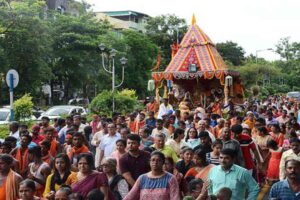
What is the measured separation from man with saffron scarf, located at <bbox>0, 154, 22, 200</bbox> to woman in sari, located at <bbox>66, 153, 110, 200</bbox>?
62 cm

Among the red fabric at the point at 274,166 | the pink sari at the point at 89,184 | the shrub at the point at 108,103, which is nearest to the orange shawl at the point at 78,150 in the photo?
the pink sari at the point at 89,184

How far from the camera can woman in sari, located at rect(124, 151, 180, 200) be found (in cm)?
496

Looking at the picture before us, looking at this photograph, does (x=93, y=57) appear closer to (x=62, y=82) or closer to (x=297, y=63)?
(x=62, y=82)

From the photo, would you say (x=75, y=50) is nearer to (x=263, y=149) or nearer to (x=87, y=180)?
(x=263, y=149)

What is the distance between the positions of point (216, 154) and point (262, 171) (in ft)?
4.89

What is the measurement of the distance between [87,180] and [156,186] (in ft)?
2.88

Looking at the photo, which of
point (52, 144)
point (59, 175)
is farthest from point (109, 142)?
point (59, 175)

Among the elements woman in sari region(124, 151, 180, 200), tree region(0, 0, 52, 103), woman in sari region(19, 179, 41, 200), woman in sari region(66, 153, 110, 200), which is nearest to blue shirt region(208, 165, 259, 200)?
woman in sari region(124, 151, 180, 200)

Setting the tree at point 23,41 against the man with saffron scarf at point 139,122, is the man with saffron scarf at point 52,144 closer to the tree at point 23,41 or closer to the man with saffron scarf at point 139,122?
the man with saffron scarf at point 139,122

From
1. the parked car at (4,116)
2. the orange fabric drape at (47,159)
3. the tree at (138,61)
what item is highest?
the tree at (138,61)

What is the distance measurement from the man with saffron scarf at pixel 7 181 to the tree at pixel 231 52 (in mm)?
71926

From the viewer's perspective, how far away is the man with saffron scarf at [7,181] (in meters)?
5.68

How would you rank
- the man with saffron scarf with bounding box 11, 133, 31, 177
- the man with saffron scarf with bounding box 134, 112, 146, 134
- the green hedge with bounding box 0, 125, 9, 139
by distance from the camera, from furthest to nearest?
the green hedge with bounding box 0, 125, 9, 139 < the man with saffron scarf with bounding box 134, 112, 146, 134 < the man with saffron scarf with bounding box 11, 133, 31, 177

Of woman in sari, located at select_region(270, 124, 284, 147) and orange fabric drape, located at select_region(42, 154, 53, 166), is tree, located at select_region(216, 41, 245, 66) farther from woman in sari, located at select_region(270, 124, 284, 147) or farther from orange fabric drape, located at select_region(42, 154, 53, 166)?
orange fabric drape, located at select_region(42, 154, 53, 166)
